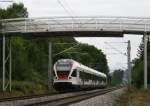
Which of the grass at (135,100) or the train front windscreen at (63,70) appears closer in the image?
the grass at (135,100)

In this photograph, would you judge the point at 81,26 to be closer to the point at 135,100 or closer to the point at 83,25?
the point at 83,25

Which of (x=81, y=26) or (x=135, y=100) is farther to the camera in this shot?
(x=81, y=26)

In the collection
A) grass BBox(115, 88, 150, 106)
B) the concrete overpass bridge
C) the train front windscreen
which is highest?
the concrete overpass bridge

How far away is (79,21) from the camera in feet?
168

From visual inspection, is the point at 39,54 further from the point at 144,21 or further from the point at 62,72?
the point at 144,21

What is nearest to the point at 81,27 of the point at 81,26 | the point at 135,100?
the point at 81,26

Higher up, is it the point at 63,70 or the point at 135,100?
the point at 63,70

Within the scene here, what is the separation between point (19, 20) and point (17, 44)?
15.6m

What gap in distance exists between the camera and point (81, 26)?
50.8m

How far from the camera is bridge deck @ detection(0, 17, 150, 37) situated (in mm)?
50688

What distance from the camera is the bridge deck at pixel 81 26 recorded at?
50688mm

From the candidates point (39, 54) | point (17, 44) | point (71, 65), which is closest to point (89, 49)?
point (39, 54)

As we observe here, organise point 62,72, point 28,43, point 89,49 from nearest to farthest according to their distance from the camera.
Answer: point 62,72
point 28,43
point 89,49

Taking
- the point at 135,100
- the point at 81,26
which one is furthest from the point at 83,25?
the point at 135,100
